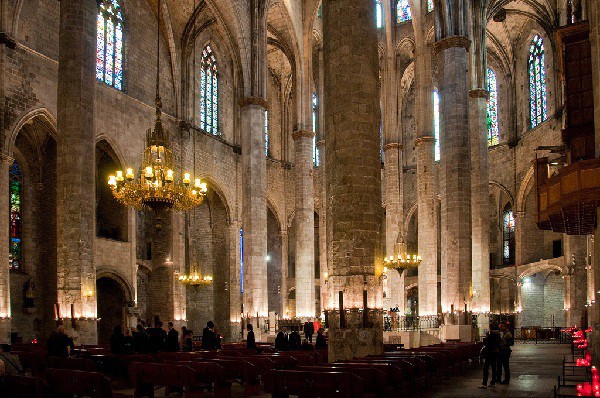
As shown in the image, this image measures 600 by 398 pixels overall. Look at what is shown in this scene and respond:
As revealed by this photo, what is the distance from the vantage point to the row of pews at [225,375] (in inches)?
342

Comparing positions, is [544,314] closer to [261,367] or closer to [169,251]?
[169,251]

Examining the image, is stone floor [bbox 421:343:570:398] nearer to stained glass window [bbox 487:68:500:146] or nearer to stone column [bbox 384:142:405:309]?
stone column [bbox 384:142:405:309]

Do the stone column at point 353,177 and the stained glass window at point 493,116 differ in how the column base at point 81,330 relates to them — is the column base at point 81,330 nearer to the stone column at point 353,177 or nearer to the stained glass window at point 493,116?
the stone column at point 353,177

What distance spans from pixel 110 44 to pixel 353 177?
641 inches

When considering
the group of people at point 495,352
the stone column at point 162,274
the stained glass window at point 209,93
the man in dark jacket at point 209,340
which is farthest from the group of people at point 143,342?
the stained glass window at point 209,93

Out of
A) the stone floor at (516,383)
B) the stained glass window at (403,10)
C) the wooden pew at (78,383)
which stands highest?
the stained glass window at (403,10)

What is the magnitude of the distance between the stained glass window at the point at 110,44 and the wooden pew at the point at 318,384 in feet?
65.9

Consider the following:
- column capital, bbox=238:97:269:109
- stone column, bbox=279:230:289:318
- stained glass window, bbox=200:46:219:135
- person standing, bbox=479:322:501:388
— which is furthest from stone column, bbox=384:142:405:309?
person standing, bbox=479:322:501:388

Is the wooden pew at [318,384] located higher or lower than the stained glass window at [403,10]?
lower

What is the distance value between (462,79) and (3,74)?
15.2m

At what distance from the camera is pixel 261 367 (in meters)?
11.7

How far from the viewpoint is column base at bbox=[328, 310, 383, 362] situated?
14.6 metres

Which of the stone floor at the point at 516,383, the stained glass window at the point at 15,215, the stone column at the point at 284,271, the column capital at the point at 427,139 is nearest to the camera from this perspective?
the stone floor at the point at 516,383

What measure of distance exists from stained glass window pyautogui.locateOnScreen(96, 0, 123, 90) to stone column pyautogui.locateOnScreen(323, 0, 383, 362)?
1380 centimetres
